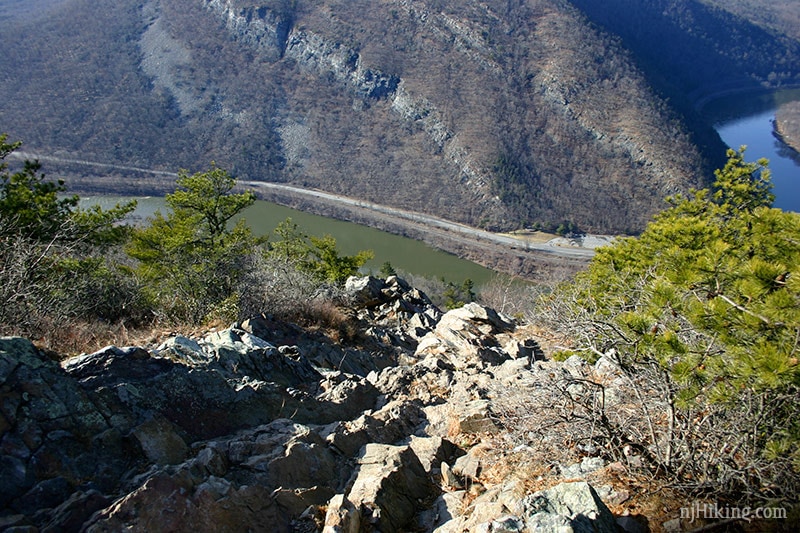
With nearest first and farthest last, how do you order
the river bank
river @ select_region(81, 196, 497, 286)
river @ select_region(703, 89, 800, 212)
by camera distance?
river @ select_region(81, 196, 497, 286)
river @ select_region(703, 89, 800, 212)
the river bank

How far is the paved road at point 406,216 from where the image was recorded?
210 feet

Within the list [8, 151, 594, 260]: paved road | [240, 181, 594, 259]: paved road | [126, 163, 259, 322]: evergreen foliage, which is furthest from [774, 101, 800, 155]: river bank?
[126, 163, 259, 322]: evergreen foliage

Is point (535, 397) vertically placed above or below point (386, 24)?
below

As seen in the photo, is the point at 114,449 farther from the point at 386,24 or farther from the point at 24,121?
the point at 386,24

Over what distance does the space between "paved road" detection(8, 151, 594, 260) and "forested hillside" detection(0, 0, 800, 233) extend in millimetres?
1772

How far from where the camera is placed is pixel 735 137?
350ft

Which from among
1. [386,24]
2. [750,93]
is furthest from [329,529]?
[750,93]

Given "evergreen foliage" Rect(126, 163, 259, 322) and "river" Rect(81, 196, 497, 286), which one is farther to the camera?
"river" Rect(81, 196, 497, 286)

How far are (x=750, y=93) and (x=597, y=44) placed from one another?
66.0 m

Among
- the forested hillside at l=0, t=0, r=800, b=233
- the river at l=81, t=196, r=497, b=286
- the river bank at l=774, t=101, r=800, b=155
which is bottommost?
the river at l=81, t=196, r=497, b=286

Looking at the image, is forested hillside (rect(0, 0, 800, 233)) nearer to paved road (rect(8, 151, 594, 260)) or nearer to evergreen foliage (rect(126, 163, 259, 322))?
paved road (rect(8, 151, 594, 260))

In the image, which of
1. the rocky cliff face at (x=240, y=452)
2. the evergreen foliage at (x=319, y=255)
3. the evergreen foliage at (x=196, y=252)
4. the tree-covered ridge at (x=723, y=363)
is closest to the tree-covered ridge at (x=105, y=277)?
the evergreen foliage at (x=196, y=252)

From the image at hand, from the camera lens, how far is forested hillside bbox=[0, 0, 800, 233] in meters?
79.8

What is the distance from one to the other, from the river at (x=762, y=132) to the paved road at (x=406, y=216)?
3495cm
